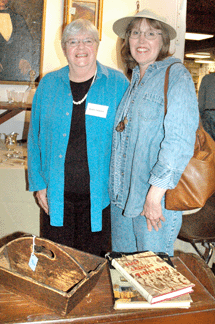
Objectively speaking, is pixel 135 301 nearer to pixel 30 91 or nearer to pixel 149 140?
pixel 149 140

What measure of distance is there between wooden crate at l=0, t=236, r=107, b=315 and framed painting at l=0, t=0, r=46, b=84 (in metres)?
2.17

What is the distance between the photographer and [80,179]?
156 centimetres

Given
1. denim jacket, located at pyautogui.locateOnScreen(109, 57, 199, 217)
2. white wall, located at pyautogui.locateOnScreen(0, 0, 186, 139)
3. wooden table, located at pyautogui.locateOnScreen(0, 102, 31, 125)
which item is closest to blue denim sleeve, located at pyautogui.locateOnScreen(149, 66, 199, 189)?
denim jacket, located at pyautogui.locateOnScreen(109, 57, 199, 217)

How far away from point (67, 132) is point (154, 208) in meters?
0.55

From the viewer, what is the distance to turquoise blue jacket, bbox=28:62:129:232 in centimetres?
153

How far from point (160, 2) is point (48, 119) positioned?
2.16 m

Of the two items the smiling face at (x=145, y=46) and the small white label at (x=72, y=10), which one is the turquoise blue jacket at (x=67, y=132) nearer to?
the smiling face at (x=145, y=46)

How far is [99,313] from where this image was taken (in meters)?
0.90

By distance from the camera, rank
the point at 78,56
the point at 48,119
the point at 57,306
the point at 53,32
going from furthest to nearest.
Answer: the point at 53,32 → the point at 48,119 → the point at 78,56 → the point at 57,306

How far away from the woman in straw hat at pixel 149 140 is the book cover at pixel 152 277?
0.24 m

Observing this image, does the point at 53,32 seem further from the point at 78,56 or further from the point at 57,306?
the point at 57,306

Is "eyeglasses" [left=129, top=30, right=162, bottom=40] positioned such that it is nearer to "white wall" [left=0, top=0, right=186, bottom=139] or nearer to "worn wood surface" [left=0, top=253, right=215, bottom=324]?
"worn wood surface" [left=0, top=253, right=215, bottom=324]

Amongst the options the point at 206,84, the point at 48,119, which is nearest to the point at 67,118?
the point at 48,119

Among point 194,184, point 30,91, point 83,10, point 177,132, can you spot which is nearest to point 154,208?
point 194,184
